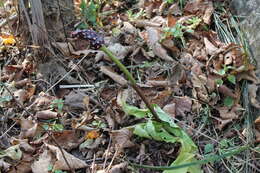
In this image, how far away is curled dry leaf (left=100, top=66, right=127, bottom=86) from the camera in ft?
7.77

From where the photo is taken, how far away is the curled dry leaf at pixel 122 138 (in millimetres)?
2020

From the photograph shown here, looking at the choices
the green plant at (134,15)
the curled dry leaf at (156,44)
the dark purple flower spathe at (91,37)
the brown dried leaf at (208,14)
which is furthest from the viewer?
the green plant at (134,15)

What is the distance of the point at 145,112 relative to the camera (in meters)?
2.04

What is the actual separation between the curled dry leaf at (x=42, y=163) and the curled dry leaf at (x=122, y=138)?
14.0 inches

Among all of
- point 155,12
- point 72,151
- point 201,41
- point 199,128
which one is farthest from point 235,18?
point 72,151

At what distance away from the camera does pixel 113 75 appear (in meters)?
2.40

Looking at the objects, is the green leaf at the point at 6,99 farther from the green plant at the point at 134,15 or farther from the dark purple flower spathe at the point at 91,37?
the green plant at the point at 134,15

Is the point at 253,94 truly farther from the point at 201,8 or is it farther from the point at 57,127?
the point at 57,127

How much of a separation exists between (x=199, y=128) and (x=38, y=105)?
0.96m

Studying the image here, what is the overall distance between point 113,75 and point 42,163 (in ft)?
2.38

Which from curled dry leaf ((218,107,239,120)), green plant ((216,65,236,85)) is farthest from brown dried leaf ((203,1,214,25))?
curled dry leaf ((218,107,239,120))

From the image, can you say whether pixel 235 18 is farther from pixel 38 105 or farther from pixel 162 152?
pixel 38 105

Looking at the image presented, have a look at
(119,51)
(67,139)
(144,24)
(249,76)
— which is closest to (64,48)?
(119,51)

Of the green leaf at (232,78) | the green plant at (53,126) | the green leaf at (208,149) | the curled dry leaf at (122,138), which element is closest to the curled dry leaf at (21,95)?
the green plant at (53,126)
